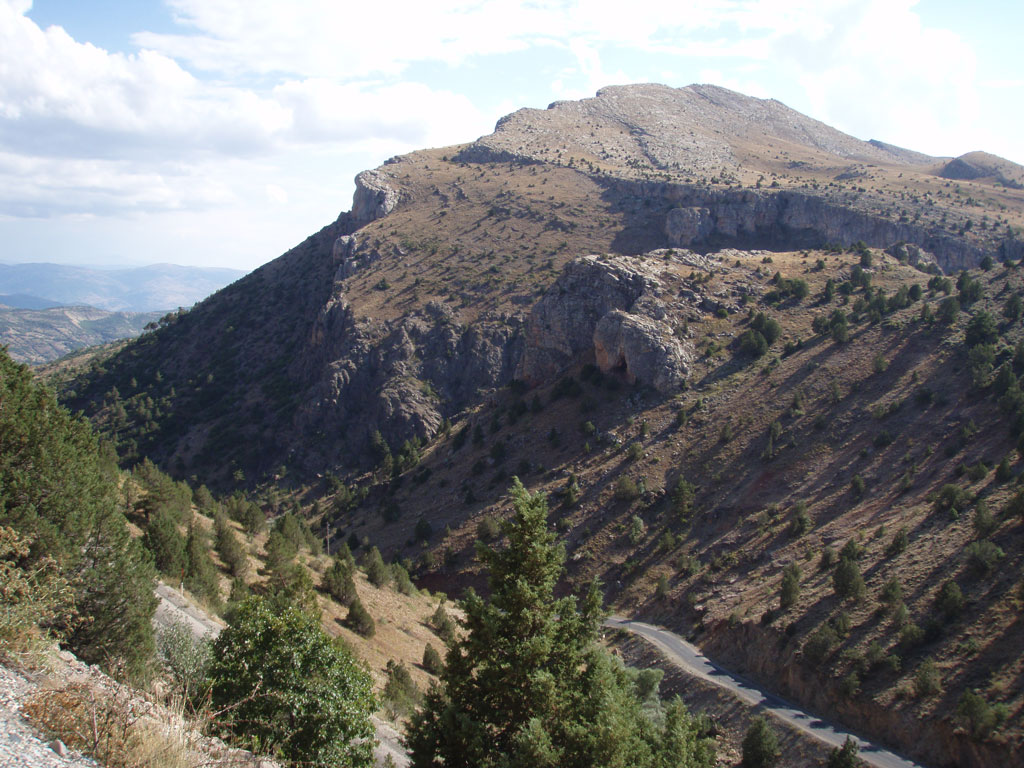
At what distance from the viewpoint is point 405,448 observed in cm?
5988

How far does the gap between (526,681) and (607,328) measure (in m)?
43.9

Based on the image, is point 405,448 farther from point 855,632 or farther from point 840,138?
point 840,138

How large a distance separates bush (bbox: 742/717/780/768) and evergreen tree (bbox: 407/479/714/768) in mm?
13913

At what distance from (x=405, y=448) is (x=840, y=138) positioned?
448 ft

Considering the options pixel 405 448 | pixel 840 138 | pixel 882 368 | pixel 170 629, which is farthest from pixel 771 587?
pixel 840 138

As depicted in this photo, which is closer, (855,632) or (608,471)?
(855,632)

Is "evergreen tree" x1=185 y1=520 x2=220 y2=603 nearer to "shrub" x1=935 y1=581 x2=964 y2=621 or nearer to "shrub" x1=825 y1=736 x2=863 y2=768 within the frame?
"shrub" x1=825 y1=736 x2=863 y2=768

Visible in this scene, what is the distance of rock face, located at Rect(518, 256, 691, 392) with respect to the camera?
168 feet

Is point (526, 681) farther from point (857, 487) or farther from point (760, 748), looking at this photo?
point (857, 487)

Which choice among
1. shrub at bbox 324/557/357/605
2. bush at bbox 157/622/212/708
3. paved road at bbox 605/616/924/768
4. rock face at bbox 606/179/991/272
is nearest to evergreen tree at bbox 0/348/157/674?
bush at bbox 157/622/212/708

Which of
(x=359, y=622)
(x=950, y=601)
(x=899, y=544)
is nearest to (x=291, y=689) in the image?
(x=359, y=622)

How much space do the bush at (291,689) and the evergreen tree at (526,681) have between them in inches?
62.7

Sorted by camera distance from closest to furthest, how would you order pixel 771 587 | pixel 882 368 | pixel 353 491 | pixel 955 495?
pixel 955 495 < pixel 771 587 < pixel 882 368 < pixel 353 491

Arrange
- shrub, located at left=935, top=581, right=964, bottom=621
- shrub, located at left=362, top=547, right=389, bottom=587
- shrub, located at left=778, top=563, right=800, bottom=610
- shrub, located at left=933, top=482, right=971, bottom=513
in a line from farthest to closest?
1. shrub, located at left=362, top=547, right=389, bottom=587
2. shrub, located at left=933, top=482, right=971, bottom=513
3. shrub, located at left=778, top=563, right=800, bottom=610
4. shrub, located at left=935, top=581, right=964, bottom=621
